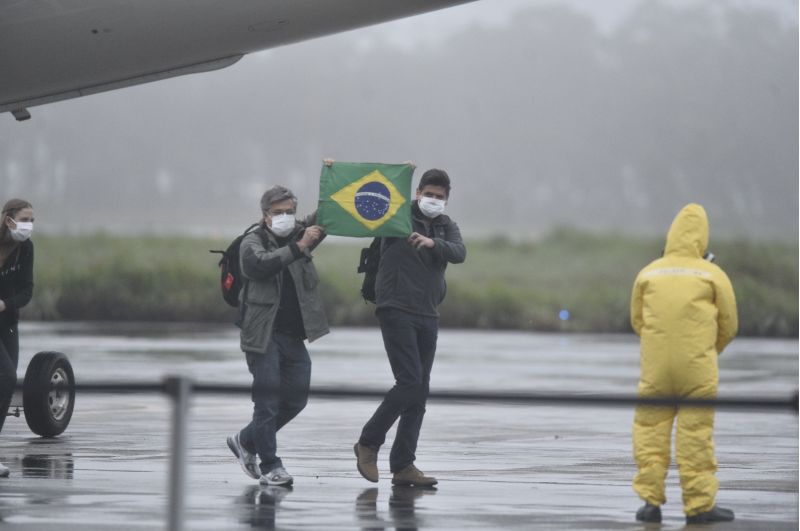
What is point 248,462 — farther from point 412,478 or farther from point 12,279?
point 12,279

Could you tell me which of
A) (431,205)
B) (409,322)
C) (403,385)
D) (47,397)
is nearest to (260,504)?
(403,385)

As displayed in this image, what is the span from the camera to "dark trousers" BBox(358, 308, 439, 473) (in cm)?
955

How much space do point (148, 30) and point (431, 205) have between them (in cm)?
302

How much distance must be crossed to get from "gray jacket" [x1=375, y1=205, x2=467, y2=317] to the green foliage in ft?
102

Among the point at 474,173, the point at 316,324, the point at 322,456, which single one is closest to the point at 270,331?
the point at 316,324

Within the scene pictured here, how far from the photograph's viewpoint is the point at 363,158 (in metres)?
52.9

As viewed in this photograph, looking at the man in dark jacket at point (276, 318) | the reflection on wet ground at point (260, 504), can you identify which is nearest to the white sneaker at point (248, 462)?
the man in dark jacket at point (276, 318)

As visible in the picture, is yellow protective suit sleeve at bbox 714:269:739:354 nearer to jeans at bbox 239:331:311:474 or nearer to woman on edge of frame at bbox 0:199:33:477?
jeans at bbox 239:331:311:474

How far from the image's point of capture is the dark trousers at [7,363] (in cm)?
1057

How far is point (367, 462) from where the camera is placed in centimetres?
954

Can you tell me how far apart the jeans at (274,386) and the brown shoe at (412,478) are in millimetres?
767

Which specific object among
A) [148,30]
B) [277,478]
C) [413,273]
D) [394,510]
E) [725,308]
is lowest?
[394,510]

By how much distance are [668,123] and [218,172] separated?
15640 millimetres

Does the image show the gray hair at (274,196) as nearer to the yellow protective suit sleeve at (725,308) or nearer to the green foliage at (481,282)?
the yellow protective suit sleeve at (725,308)
